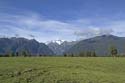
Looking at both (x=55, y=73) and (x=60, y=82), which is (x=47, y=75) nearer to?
(x=55, y=73)

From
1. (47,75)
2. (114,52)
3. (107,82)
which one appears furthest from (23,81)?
(114,52)

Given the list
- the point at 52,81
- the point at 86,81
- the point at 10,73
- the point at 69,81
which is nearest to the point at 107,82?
the point at 86,81

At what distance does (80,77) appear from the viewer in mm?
39656

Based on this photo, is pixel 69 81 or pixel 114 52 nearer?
pixel 69 81

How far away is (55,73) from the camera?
4194cm

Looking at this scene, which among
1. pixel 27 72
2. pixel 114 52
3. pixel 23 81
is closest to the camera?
pixel 23 81

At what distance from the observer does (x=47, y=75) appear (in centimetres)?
4034

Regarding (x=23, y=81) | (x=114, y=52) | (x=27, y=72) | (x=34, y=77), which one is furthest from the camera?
(x=114, y=52)

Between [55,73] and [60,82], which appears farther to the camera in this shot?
[55,73]

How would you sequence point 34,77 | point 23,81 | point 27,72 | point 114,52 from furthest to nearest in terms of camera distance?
point 114,52 → point 27,72 → point 34,77 → point 23,81

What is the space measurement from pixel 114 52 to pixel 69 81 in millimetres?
133709

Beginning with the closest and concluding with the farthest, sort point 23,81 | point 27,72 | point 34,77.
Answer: point 23,81 < point 34,77 < point 27,72

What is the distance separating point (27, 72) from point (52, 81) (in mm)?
6573

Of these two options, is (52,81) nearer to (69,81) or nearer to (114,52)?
(69,81)
